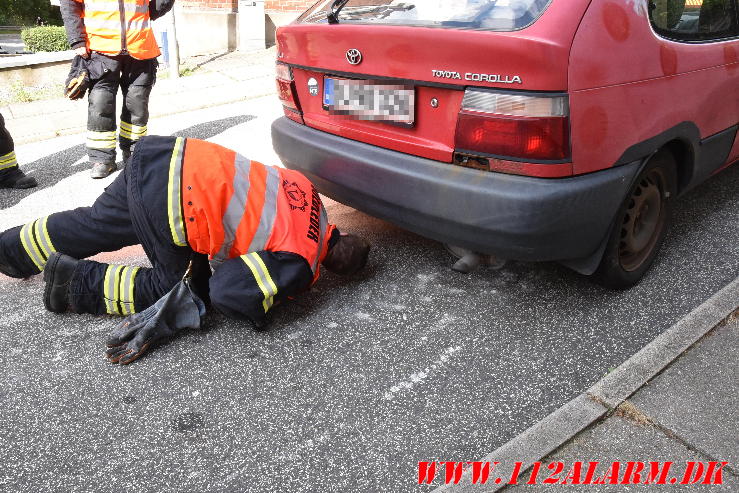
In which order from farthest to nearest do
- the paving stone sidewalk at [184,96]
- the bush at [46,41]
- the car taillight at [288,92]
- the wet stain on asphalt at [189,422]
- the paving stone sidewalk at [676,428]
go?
1. the bush at [46,41]
2. the paving stone sidewalk at [184,96]
3. the car taillight at [288,92]
4. the wet stain on asphalt at [189,422]
5. the paving stone sidewalk at [676,428]

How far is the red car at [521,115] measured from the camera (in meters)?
2.38

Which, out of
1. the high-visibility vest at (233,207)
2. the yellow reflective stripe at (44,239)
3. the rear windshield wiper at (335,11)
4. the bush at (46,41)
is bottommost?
the bush at (46,41)

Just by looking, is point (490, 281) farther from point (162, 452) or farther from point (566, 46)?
point (162, 452)

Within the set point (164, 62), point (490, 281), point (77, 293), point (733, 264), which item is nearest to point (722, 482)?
point (490, 281)

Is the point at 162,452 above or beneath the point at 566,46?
beneath

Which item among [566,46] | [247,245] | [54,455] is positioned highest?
[566,46]

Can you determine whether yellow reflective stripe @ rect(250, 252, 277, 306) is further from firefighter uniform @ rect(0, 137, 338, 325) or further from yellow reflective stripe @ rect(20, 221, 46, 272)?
yellow reflective stripe @ rect(20, 221, 46, 272)

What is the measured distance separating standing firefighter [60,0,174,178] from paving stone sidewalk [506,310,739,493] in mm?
3976

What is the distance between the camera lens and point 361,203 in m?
2.98

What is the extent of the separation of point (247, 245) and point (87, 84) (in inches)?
111

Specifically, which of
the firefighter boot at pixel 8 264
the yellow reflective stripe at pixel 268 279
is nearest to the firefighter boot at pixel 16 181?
the firefighter boot at pixel 8 264

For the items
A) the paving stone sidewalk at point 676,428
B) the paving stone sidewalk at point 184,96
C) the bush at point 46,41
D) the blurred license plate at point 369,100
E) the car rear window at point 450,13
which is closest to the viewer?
the paving stone sidewalk at point 676,428

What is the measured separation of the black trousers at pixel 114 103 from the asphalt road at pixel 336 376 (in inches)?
65.7

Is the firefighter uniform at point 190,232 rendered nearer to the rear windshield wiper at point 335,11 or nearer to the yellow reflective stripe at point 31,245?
the yellow reflective stripe at point 31,245
